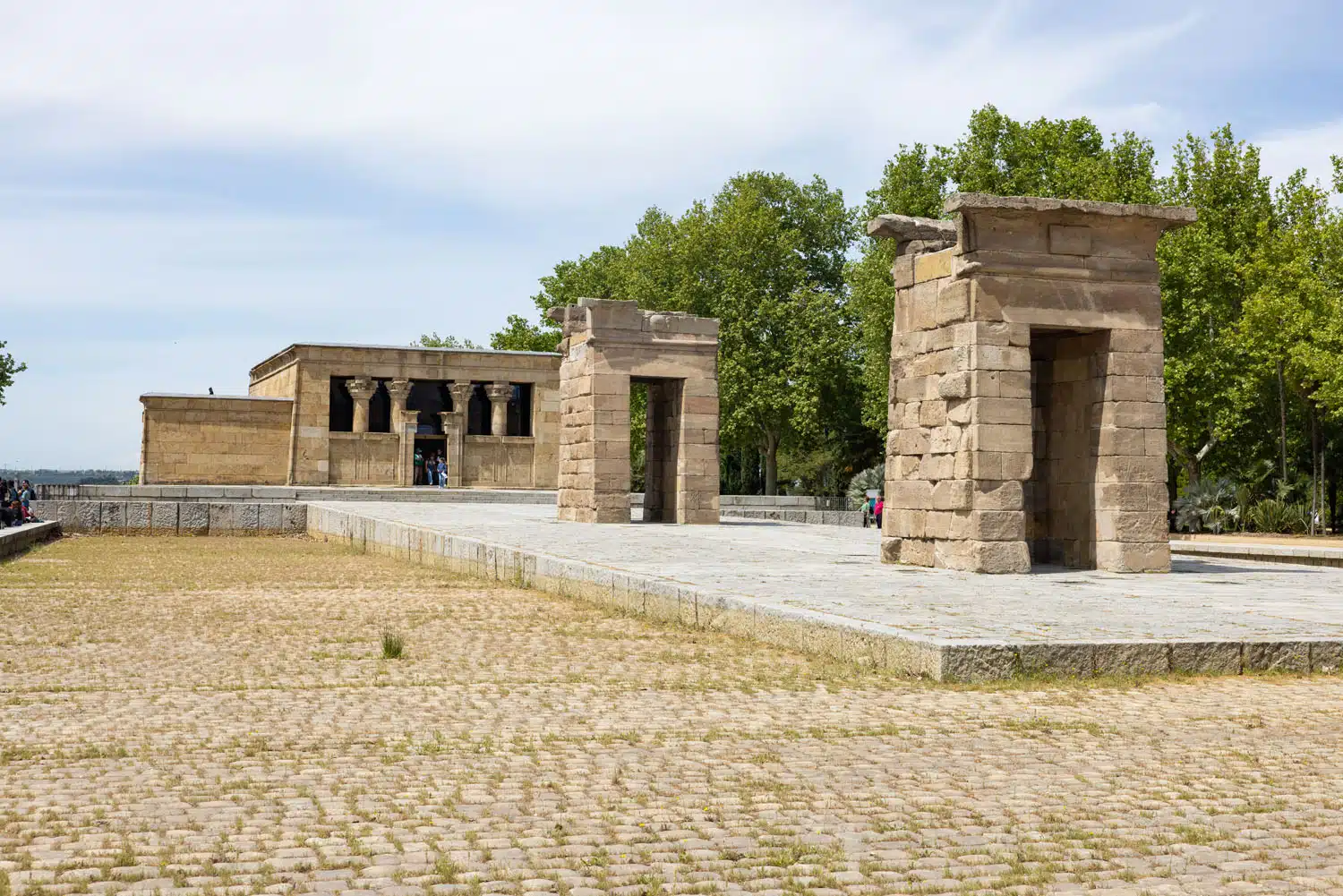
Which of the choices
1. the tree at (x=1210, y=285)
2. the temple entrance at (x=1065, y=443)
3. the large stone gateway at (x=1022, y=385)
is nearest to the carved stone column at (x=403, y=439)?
the tree at (x=1210, y=285)

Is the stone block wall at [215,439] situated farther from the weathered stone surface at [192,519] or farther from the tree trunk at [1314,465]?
the tree trunk at [1314,465]

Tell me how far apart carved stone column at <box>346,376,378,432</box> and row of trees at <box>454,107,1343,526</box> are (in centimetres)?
1257

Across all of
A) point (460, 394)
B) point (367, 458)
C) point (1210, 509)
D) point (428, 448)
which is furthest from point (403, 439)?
point (1210, 509)

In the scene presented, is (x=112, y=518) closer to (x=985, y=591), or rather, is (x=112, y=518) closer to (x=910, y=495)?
(x=910, y=495)

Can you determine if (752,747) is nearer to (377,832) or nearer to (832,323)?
(377,832)

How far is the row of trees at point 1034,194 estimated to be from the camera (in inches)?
1368

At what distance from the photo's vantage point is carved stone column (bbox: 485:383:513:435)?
42562 millimetres

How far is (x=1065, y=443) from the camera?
1541 centimetres

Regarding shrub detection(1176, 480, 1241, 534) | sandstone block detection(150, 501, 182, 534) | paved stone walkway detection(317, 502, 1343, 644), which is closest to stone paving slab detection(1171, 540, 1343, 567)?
paved stone walkway detection(317, 502, 1343, 644)

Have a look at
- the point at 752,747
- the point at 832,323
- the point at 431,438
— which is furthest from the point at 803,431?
the point at 752,747

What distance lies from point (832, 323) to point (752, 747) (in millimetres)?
43641

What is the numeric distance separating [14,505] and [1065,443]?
64.3 feet

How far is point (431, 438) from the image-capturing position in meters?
43.9

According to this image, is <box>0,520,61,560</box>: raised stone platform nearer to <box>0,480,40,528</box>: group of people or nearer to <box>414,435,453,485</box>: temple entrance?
<box>0,480,40,528</box>: group of people
